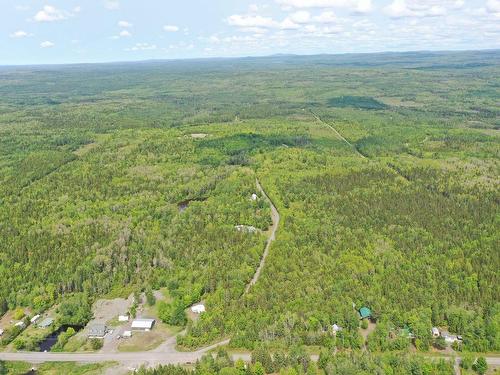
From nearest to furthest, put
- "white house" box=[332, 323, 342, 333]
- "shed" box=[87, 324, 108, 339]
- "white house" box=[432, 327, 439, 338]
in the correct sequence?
"white house" box=[432, 327, 439, 338], "white house" box=[332, 323, 342, 333], "shed" box=[87, 324, 108, 339]

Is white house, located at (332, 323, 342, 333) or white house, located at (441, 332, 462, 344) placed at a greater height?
white house, located at (332, 323, 342, 333)

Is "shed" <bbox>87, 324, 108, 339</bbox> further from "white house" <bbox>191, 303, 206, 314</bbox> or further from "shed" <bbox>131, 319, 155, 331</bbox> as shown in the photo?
"white house" <bbox>191, 303, 206, 314</bbox>

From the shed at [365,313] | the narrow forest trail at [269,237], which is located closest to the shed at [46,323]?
the narrow forest trail at [269,237]

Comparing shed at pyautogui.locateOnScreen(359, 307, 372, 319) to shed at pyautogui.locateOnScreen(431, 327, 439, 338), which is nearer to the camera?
shed at pyautogui.locateOnScreen(431, 327, 439, 338)

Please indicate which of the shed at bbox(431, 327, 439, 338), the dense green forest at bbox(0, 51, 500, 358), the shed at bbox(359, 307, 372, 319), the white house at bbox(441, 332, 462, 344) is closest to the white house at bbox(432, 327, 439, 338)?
the shed at bbox(431, 327, 439, 338)

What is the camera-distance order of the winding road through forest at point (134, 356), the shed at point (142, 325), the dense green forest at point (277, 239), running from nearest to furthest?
the winding road through forest at point (134, 356) < the dense green forest at point (277, 239) < the shed at point (142, 325)

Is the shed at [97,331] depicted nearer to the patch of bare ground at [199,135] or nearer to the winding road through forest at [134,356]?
the winding road through forest at [134,356]

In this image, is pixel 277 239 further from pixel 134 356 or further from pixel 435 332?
pixel 134 356

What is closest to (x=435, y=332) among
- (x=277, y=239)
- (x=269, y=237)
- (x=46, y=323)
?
(x=277, y=239)

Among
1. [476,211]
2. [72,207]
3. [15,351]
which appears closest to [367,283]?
[476,211]
